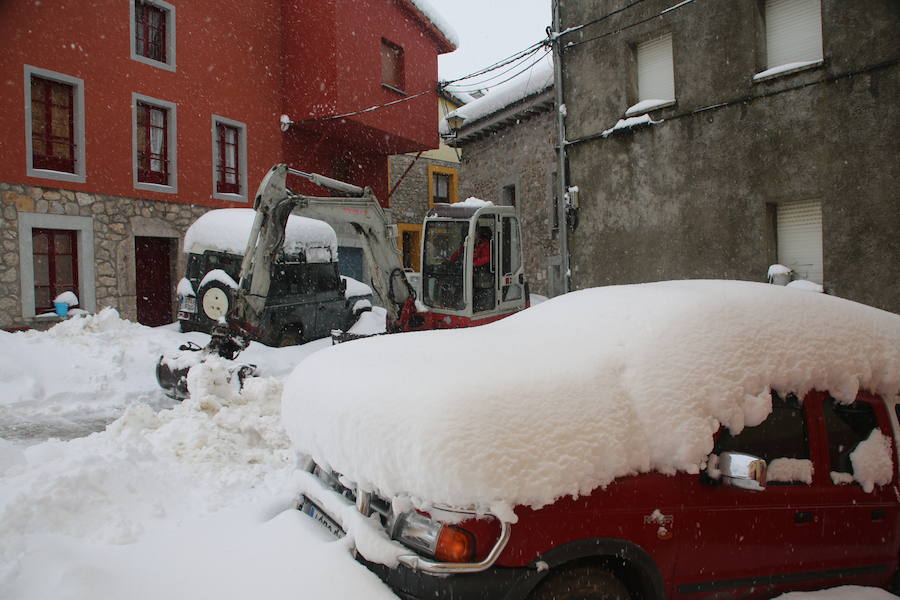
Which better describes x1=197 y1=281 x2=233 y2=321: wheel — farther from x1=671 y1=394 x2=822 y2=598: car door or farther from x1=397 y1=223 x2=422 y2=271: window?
x1=397 y1=223 x2=422 y2=271: window

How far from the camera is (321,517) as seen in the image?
3.01 metres

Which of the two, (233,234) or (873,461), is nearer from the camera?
(873,461)

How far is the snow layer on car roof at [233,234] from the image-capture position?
11.5 m

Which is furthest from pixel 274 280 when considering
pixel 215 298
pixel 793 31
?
pixel 793 31

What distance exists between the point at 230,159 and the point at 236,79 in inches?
83.4

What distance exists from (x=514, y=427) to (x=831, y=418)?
5.73 ft

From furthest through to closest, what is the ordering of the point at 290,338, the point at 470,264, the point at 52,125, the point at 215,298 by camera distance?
1. the point at 52,125
2. the point at 290,338
3. the point at 215,298
4. the point at 470,264

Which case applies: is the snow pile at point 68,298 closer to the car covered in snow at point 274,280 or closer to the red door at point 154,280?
the red door at point 154,280

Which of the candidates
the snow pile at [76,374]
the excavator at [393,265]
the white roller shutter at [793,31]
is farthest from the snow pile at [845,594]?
the white roller shutter at [793,31]

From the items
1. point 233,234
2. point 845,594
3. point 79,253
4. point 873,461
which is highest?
point 233,234

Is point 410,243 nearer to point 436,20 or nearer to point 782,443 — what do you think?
point 436,20

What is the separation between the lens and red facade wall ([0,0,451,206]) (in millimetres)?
12422

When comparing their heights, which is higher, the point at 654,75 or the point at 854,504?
the point at 654,75

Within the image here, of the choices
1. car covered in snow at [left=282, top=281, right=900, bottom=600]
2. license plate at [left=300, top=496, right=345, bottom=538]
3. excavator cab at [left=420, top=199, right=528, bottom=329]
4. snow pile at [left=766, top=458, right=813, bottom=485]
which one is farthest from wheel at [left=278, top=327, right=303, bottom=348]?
snow pile at [left=766, top=458, right=813, bottom=485]
